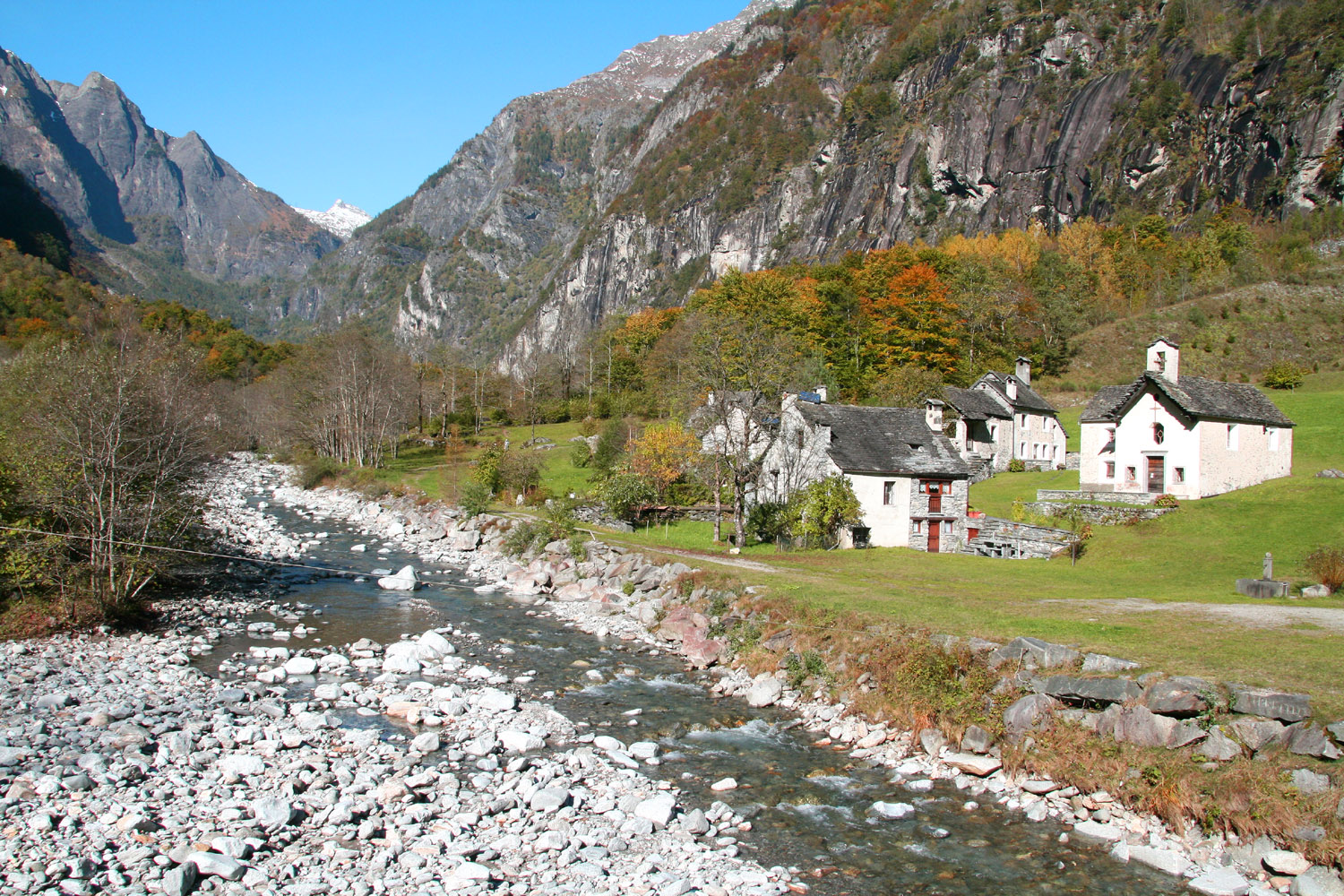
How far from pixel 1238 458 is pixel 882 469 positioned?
743 inches

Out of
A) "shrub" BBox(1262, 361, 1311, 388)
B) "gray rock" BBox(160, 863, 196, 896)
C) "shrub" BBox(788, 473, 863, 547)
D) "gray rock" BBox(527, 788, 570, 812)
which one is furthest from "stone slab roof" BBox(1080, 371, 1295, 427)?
"gray rock" BBox(160, 863, 196, 896)

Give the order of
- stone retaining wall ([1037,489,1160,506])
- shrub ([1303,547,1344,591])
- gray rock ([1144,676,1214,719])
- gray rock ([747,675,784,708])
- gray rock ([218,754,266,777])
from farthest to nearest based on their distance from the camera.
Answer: stone retaining wall ([1037,489,1160,506]) → shrub ([1303,547,1344,591]) → gray rock ([747,675,784,708]) → gray rock ([1144,676,1214,719]) → gray rock ([218,754,266,777])

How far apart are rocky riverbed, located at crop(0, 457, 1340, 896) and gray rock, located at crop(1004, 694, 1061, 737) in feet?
2.80

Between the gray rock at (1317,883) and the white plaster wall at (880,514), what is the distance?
28.7 m

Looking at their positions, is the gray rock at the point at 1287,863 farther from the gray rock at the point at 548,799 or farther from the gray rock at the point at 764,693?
the gray rock at the point at 548,799

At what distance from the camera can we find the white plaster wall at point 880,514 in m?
39.4

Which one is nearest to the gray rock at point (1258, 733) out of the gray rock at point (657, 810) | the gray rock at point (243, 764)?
the gray rock at point (657, 810)

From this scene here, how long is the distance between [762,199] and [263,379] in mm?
125333

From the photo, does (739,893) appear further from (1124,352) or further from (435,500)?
(1124,352)

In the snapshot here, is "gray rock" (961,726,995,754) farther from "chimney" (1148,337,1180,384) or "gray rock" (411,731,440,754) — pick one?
"chimney" (1148,337,1180,384)

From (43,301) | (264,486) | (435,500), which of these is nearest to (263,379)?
(43,301)

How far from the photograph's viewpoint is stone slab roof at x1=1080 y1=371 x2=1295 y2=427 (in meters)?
39.8

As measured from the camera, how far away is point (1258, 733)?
12.9 meters

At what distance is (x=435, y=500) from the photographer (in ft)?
173
